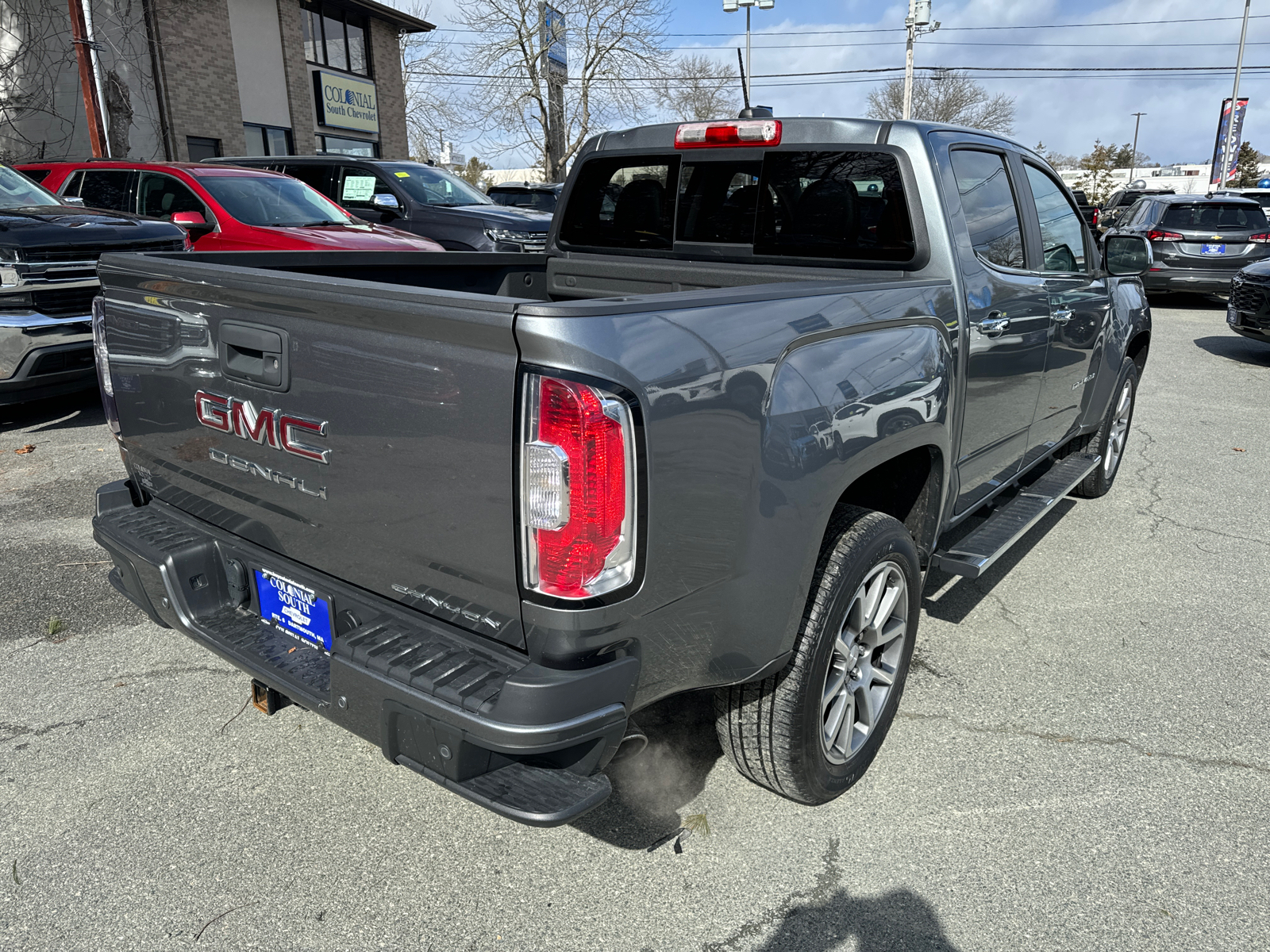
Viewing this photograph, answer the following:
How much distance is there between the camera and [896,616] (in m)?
2.89

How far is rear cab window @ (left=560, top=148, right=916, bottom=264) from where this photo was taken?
125 inches

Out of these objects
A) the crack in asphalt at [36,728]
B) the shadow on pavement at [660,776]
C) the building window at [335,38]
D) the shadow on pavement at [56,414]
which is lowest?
the shadow on pavement at [660,776]

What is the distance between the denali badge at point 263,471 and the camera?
7.18 ft

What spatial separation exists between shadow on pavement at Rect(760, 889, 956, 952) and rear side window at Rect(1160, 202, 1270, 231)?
14.5 meters

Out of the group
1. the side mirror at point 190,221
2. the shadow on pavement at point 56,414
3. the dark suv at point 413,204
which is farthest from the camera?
the dark suv at point 413,204

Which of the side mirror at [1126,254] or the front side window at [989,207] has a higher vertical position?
the front side window at [989,207]

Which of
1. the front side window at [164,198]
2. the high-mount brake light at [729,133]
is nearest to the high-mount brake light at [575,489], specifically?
the high-mount brake light at [729,133]

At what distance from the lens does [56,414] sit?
706 cm

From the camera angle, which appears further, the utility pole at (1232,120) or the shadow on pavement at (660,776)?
the utility pole at (1232,120)

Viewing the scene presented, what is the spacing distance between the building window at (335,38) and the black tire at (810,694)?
83.7 ft

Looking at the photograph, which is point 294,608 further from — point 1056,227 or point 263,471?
point 1056,227

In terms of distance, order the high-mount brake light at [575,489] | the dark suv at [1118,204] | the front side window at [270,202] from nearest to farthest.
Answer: the high-mount brake light at [575,489], the front side window at [270,202], the dark suv at [1118,204]

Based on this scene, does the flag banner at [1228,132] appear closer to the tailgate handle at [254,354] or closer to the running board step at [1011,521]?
the running board step at [1011,521]

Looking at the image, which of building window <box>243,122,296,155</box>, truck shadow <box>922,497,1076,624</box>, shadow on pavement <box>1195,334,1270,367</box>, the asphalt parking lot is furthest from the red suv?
building window <box>243,122,296,155</box>
